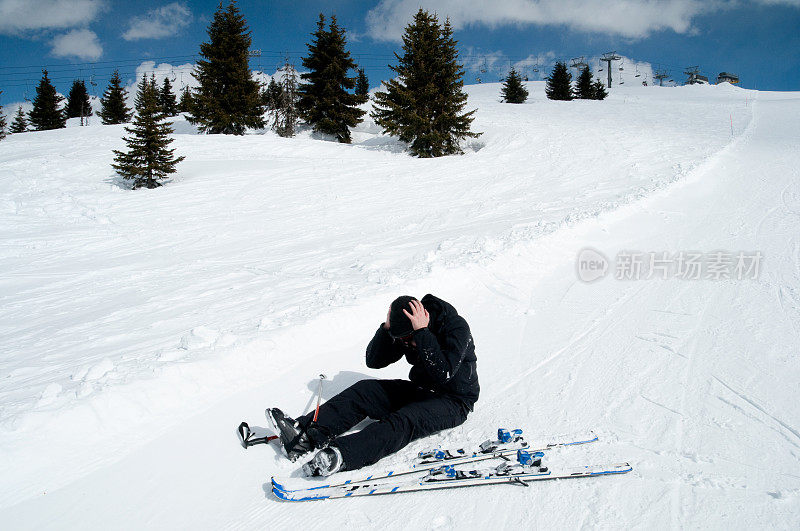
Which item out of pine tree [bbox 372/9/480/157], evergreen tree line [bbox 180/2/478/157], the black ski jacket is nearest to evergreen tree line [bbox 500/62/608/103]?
evergreen tree line [bbox 180/2/478/157]

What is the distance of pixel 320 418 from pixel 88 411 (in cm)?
191

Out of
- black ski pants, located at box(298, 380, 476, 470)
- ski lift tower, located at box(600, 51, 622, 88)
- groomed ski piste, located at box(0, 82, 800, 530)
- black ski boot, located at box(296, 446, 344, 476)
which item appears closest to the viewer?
groomed ski piste, located at box(0, 82, 800, 530)

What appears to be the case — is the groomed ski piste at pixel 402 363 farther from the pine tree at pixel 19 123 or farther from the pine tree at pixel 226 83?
the pine tree at pixel 19 123

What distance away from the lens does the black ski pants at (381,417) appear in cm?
294

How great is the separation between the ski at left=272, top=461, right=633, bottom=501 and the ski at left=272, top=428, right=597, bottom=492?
6 cm

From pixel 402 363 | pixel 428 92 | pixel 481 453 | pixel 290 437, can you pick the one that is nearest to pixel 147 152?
pixel 428 92

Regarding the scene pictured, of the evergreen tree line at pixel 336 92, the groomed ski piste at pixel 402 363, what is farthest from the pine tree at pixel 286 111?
the groomed ski piste at pixel 402 363

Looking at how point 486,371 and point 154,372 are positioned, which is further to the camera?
point 486,371

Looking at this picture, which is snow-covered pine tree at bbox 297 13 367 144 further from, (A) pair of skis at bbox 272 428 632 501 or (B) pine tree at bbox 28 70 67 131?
(B) pine tree at bbox 28 70 67 131

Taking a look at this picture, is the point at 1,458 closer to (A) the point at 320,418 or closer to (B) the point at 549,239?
(A) the point at 320,418

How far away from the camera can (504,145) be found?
824 inches

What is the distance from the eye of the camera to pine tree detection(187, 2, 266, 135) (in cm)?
2778

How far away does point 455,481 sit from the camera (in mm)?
2742

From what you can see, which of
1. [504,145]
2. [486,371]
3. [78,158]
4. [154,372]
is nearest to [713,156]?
[504,145]
